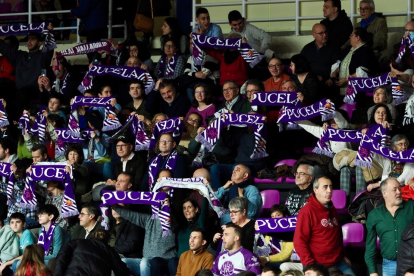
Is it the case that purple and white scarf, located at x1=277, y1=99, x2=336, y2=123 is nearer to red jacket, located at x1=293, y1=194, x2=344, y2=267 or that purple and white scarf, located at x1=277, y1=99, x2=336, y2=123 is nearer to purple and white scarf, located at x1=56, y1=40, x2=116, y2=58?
red jacket, located at x1=293, y1=194, x2=344, y2=267

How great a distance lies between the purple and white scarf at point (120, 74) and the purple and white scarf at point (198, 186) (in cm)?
279

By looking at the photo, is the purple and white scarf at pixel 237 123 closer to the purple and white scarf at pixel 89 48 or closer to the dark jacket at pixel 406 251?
the dark jacket at pixel 406 251

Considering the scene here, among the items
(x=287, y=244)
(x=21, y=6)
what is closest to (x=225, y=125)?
(x=287, y=244)

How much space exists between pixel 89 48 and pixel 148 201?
4.32m

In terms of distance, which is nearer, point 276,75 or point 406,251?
point 406,251

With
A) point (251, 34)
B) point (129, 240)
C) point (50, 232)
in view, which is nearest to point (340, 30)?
point (251, 34)

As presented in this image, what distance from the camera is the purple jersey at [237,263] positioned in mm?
9336

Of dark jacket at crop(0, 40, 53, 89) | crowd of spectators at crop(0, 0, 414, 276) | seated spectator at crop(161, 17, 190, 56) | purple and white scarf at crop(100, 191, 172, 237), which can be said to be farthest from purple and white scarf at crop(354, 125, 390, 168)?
dark jacket at crop(0, 40, 53, 89)

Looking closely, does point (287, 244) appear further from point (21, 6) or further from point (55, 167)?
point (21, 6)

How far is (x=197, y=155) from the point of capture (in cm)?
1198

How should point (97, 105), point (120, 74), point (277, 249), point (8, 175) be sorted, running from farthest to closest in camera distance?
1. point (120, 74)
2. point (97, 105)
3. point (8, 175)
4. point (277, 249)

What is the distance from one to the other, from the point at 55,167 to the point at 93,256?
9.27 ft

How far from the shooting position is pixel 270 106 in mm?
12203

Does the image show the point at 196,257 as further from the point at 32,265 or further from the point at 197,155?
the point at 197,155
